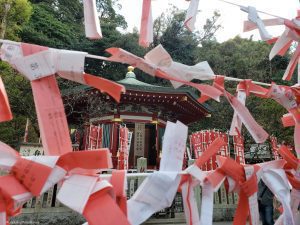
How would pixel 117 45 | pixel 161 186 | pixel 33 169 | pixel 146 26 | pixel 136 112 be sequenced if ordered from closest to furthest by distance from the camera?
1. pixel 33 169
2. pixel 161 186
3. pixel 146 26
4. pixel 136 112
5. pixel 117 45

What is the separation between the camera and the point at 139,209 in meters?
0.81

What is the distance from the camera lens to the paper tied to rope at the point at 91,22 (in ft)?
3.24

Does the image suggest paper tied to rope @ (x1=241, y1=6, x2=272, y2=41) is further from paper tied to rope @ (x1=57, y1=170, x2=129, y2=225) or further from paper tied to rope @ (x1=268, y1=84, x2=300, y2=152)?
paper tied to rope @ (x1=57, y1=170, x2=129, y2=225)

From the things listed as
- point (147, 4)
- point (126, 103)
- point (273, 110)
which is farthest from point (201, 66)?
point (273, 110)

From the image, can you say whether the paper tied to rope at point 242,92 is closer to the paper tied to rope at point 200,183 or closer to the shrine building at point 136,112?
the paper tied to rope at point 200,183

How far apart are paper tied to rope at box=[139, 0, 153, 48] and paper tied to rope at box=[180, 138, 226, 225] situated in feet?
1.36

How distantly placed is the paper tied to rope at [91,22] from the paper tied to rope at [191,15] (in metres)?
0.34

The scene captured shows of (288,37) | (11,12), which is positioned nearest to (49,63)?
(288,37)

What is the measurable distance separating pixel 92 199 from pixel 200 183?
1.17 feet

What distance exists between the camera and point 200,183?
938mm

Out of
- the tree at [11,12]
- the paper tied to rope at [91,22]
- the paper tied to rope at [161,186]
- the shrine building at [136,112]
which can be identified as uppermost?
the tree at [11,12]

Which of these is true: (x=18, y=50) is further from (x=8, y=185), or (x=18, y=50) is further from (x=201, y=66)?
(x=201, y=66)

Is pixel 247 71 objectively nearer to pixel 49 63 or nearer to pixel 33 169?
pixel 49 63

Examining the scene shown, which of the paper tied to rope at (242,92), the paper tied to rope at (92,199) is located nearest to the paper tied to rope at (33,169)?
the paper tied to rope at (92,199)
